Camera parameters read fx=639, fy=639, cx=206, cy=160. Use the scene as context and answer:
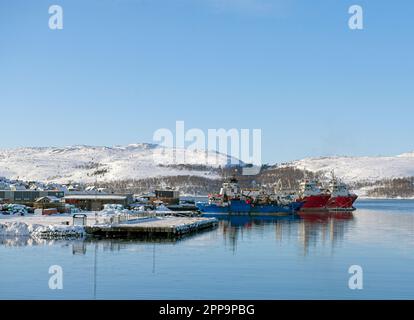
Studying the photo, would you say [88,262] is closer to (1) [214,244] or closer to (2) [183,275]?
(2) [183,275]

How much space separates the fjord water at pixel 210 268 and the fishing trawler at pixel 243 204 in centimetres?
5023

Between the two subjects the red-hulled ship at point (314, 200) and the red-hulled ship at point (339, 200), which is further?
the red-hulled ship at point (339, 200)

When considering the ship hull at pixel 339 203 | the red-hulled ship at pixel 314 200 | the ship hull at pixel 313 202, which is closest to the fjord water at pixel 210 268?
the ship hull at pixel 313 202

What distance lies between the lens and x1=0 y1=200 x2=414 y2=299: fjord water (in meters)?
28.7

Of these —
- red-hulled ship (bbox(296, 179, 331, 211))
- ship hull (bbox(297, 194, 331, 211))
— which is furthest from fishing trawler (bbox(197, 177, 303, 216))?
red-hulled ship (bbox(296, 179, 331, 211))

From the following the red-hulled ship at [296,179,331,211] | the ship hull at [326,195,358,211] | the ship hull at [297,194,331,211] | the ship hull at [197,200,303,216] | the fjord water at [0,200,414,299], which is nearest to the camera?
the fjord water at [0,200,414,299]

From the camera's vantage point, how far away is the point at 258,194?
4611 inches

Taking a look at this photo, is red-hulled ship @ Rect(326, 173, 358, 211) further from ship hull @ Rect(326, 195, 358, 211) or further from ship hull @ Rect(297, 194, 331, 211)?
ship hull @ Rect(297, 194, 331, 211)

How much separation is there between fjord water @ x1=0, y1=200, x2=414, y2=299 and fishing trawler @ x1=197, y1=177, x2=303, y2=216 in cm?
5023

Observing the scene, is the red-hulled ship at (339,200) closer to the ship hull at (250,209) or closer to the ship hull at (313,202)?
the ship hull at (313,202)

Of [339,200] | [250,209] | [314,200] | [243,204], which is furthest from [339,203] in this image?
[243,204]

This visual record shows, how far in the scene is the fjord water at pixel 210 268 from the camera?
94.1 feet

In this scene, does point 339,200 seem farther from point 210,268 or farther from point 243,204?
point 210,268
